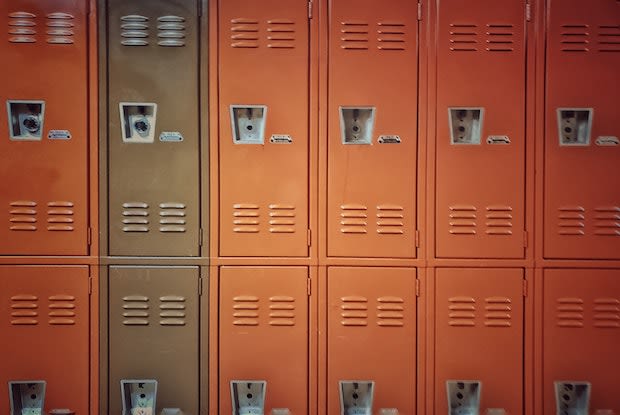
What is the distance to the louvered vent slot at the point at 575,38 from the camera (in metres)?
2.98

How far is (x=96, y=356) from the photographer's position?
2.99 metres

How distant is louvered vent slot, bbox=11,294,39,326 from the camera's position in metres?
2.98

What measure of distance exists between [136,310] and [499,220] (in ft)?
7.05

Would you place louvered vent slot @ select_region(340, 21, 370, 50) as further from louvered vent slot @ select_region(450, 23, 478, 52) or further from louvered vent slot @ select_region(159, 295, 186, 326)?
louvered vent slot @ select_region(159, 295, 186, 326)

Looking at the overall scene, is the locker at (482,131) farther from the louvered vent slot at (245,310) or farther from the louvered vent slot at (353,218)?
the louvered vent slot at (245,310)

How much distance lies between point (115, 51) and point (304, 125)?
3.80ft

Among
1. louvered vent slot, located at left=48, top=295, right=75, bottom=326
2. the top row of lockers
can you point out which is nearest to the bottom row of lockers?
louvered vent slot, located at left=48, top=295, right=75, bottom=326

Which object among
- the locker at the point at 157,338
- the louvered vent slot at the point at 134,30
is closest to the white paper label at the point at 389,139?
the locker at the point at 157,338

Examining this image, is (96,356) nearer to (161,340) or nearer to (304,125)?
(161,340)

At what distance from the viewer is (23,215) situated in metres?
2.99

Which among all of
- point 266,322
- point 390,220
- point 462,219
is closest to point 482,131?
point 462,219

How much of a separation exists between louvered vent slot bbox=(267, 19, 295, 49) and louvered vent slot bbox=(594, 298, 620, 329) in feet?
7.54

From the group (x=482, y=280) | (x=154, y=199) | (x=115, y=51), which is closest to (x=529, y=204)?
(x=482, y=280)

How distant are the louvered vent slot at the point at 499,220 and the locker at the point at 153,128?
1.67m
